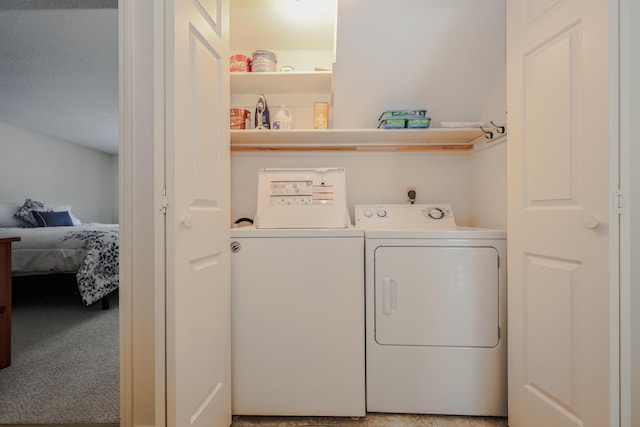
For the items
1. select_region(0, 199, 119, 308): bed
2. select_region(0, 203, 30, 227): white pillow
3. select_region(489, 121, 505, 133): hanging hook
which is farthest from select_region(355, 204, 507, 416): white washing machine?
select_region(0, 203, 30, 227): white pillow

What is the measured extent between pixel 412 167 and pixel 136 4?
167 cm

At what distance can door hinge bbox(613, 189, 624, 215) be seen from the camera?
931mm

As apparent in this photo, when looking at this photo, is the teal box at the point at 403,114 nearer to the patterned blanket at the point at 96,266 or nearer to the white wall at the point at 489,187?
the white wall at the point at 489,187

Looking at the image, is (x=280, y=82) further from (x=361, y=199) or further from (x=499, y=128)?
(x=499, y=128)

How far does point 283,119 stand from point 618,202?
158 centimetres

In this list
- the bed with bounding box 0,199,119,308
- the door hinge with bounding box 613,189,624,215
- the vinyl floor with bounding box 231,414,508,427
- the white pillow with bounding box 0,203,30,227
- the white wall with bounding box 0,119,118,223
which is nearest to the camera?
the door hinge with bounding box 613,189,624,215

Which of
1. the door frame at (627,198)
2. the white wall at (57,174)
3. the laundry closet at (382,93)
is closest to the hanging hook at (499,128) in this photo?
the laundry closet at (382,93)

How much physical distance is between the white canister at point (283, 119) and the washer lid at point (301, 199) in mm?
337

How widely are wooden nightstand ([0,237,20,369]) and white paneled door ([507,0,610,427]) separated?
2.75 m

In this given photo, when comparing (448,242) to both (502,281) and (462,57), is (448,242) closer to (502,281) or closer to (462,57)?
(502,281)

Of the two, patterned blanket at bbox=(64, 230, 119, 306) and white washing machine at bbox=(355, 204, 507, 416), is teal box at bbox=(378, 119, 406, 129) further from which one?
patterned blanket at bbox=(64, 230, 119, 306)

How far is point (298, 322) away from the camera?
1464 mm

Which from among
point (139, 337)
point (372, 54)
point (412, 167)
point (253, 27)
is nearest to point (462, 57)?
point (372, 54)

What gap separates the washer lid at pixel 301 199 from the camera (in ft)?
5.36
